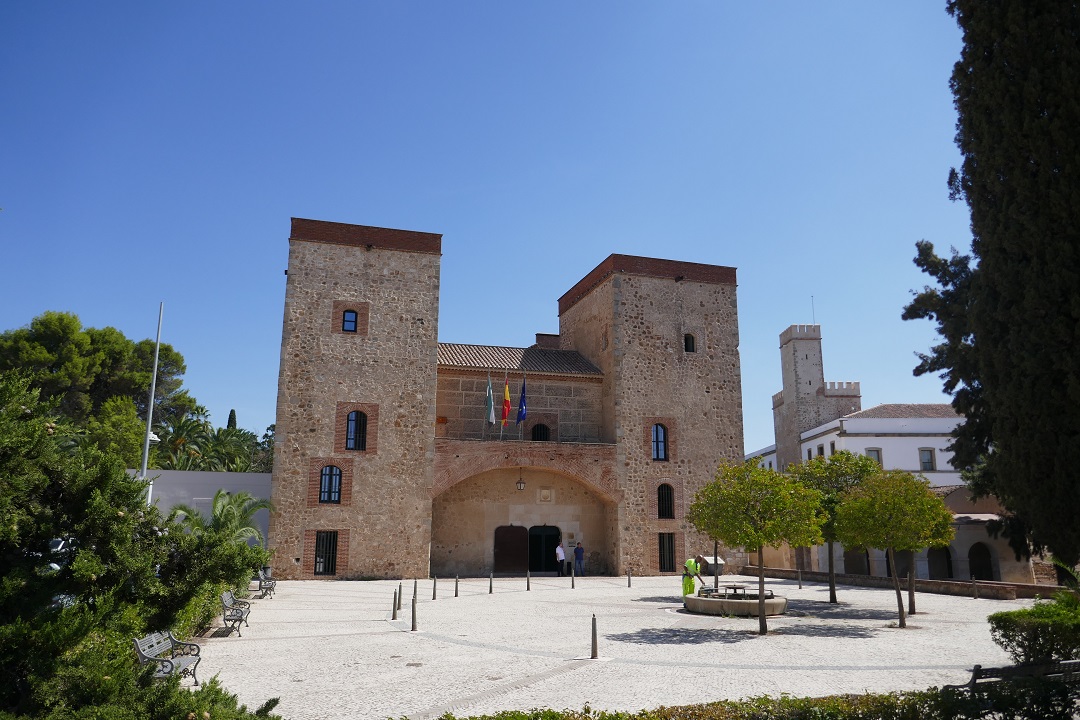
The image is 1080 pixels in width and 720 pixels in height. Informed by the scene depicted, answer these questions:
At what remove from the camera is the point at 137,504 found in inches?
271

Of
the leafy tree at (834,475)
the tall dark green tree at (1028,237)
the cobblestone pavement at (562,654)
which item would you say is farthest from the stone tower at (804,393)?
the tall dark green tree at (1028,237)

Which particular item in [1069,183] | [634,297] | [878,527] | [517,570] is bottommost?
[517,570]

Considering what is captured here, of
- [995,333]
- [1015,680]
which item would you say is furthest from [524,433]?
[1015,680]

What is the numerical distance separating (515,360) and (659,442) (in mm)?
7138

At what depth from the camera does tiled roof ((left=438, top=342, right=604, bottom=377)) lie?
31141mm

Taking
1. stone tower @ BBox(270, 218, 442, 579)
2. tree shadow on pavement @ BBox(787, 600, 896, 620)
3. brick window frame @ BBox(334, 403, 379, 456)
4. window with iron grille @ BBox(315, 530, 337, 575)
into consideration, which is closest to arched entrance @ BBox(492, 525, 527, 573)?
stone tower @ BBox(270, 218, 442, 579)

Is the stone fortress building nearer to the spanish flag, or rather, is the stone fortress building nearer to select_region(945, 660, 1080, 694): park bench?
the spanish flag

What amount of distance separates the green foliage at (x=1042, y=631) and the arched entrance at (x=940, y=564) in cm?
2496

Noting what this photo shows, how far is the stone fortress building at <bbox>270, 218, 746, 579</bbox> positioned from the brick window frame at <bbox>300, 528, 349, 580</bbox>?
0.17 ft

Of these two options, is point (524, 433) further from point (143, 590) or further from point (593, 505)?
point (143, 590)

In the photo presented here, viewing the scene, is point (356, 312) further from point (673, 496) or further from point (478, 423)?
point (673, 496)

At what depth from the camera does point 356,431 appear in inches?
1096

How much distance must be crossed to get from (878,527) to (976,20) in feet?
33.1

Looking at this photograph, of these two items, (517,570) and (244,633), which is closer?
(244,633)
